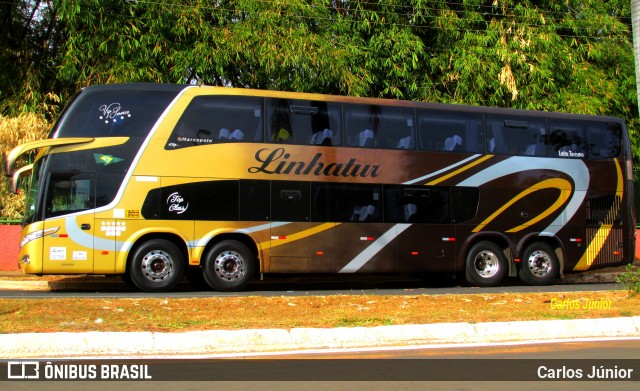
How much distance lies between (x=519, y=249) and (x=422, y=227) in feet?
8.42

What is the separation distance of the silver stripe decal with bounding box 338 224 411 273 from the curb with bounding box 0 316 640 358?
654cm

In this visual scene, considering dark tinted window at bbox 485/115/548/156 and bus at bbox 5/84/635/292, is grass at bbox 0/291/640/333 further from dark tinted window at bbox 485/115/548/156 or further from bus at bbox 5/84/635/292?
dark tinted window at bbox 485/115/548/156

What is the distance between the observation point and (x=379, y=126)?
16219 mm

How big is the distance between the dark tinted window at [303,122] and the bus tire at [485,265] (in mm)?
4218

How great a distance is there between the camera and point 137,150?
1436cm

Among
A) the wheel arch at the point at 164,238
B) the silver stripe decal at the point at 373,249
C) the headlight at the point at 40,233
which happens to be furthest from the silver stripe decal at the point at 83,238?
the silver stripe decal at the point at 373,249

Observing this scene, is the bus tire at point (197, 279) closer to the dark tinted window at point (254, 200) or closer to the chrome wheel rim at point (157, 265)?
the chrome wheel rim at point (157, 265)

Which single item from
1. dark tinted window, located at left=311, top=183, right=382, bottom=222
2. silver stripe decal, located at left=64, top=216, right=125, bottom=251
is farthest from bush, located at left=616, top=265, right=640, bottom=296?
silver stripe decal, located at left=64, top=216, right=125, bottom=251

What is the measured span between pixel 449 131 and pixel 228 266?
5.91 m

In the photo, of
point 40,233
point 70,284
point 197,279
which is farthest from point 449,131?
point 70,284

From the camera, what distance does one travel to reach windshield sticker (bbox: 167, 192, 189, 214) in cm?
1463

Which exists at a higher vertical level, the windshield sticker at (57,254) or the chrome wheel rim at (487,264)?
the windshield sticker at (57,254)

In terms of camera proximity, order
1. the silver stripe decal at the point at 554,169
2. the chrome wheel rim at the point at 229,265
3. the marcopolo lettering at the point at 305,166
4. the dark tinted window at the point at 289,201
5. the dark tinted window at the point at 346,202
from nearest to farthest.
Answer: the chrome wheel rim at the point at 229,265 → the marcopolo lettering at the point at 305,166 → the dark tinted window at the point at 289,201 → the dark tinted window at the point at 346,202 → the silver stripe decal at the point at 554,169

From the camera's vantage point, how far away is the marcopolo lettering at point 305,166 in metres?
15.3
